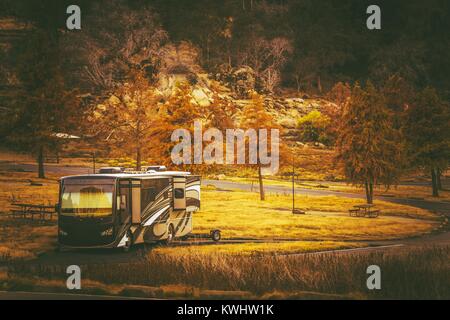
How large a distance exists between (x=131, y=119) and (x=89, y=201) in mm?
20998

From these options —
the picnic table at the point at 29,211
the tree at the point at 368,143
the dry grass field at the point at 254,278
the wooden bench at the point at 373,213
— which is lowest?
the dry grass field at the point at 254,278

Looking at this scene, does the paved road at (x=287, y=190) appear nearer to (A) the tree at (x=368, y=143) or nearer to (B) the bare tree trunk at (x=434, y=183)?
(A) the tree at (x=368, y=143)

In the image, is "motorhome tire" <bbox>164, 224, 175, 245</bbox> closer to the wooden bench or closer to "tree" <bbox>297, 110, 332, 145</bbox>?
the wooden bench

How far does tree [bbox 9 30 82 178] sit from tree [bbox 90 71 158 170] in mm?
2563

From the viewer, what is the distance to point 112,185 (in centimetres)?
3269

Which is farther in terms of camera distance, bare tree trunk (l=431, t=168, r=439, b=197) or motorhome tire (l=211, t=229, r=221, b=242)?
bare tree trunk (l=431, t=168, r=439, b=197)

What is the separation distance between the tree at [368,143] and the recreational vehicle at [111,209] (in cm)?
1814

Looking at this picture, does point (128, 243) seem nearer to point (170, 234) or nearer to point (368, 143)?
point (170, 234)

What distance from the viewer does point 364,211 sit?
1809 inches

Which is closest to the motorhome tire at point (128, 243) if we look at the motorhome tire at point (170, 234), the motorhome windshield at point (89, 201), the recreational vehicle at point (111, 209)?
the recreational vehicle at point (111, 209)

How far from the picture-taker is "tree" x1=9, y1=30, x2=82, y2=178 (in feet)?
164

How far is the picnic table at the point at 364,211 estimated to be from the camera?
45.1 metres

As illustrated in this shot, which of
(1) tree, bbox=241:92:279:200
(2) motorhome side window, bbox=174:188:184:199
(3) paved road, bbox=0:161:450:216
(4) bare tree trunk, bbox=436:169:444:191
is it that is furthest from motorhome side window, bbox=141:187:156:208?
(4) bare tree trunk, bbox=436:169:444:191
